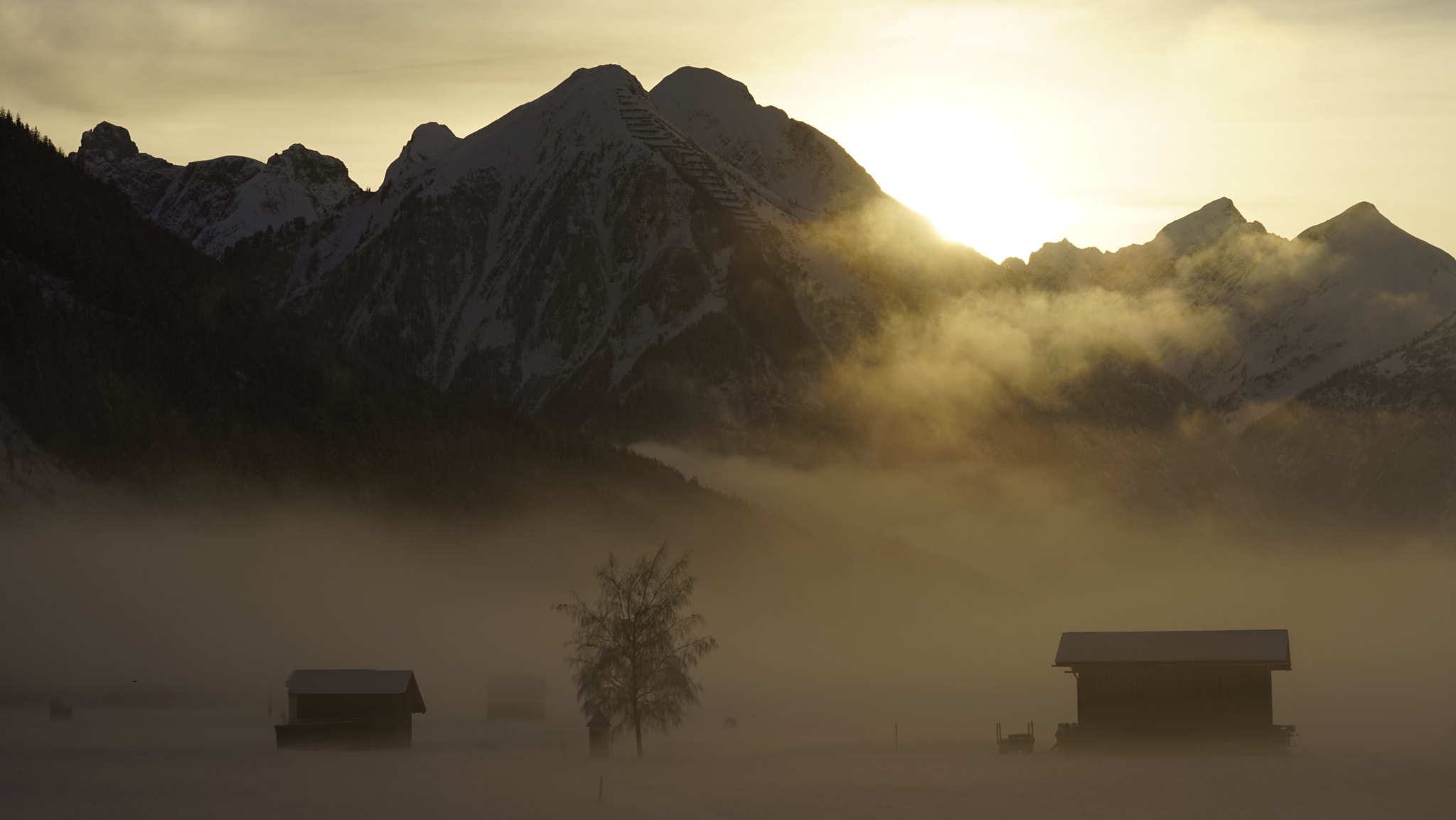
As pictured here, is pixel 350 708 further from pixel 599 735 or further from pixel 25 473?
pixel 25 473

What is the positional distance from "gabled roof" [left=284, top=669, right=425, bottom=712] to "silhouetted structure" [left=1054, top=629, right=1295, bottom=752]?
114 feet

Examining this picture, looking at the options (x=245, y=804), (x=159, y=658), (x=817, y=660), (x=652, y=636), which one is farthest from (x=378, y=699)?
(x=817, y=660)

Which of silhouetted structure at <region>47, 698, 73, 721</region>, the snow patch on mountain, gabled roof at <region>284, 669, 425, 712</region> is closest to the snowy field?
gabled roof at <region>284, 669, 425, 712</region>

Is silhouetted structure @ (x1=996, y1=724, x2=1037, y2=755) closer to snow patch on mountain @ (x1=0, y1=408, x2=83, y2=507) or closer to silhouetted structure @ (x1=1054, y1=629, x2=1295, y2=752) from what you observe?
silhouetted structure @ (x1=1054, y1=629, x2=1295, y2=752)

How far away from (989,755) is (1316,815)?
2925cm

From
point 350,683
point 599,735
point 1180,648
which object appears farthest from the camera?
point 350,683

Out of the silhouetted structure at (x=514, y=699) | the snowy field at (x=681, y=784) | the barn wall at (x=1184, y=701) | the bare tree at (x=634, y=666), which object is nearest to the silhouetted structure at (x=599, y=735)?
the bare tree at (x=634, y=666)

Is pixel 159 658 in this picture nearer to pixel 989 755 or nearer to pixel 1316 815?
pixel 989 755

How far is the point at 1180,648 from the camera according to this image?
97.1 metres

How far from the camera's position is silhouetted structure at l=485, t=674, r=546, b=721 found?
12450 centimetres

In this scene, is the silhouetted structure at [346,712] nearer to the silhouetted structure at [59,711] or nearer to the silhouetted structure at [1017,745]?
the silhouetted structure at [59,711]

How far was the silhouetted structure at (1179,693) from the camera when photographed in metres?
94.6

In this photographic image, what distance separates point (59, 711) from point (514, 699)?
93.3 feet

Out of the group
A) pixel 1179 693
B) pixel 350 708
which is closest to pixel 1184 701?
pixel 1179 693
